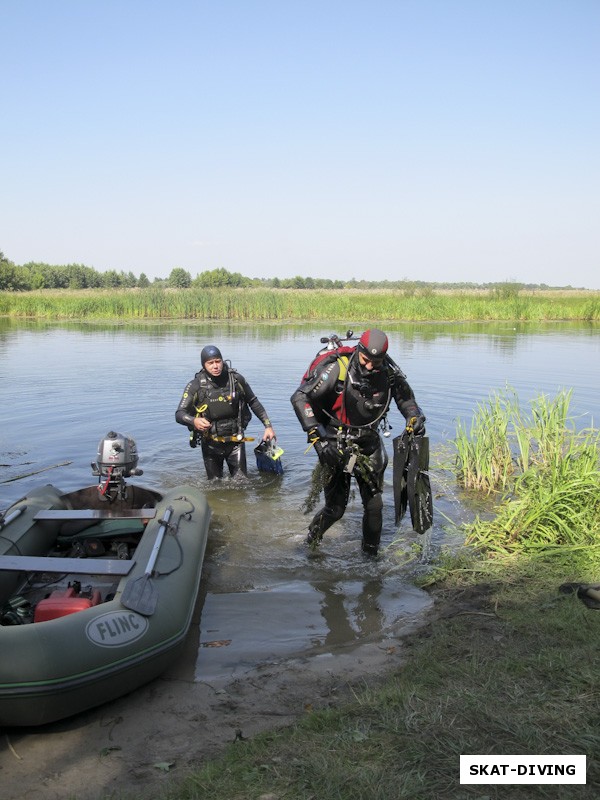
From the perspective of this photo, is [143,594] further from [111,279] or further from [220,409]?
[111,279]

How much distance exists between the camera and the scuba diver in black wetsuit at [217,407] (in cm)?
770

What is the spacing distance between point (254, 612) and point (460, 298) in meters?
30.9

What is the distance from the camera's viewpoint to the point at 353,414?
565 centimetres

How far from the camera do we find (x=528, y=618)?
13.7ft

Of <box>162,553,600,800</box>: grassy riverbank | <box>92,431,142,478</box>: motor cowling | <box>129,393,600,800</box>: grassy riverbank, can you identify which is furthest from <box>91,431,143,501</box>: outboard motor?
<box>162,553,600,800</box>: grassy riverbank

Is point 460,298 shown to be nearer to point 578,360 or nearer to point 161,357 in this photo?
point 578,360

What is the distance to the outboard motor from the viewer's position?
18.6ft

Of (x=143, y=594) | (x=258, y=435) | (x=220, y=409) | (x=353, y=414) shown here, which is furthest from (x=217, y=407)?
Result: (x=143, y=594)

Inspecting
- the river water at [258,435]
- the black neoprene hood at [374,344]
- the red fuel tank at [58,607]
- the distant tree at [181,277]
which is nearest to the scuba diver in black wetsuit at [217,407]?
the river water at [258,435]

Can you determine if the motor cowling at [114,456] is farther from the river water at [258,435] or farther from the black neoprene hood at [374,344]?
the black neoprene hood at [374,344]

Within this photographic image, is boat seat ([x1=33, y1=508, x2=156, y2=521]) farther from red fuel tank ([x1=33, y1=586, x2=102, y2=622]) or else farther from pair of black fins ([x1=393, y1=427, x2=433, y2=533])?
pair of black fins ([x1=393, y1=427, x2=433, y2=533])

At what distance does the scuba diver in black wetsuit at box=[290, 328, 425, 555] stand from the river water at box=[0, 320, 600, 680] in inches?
26.2

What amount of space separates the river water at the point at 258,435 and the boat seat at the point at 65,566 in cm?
73

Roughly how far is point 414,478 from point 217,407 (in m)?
2.92
